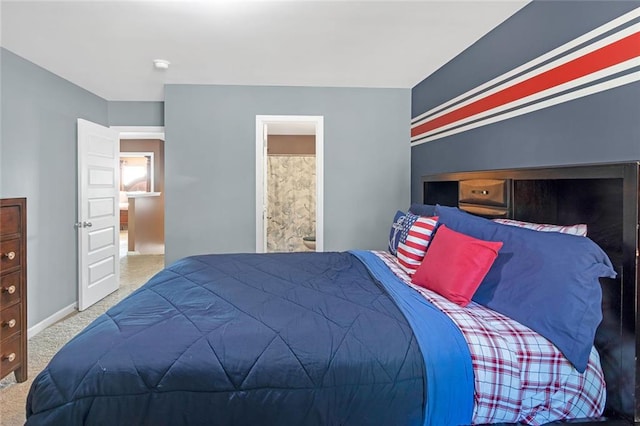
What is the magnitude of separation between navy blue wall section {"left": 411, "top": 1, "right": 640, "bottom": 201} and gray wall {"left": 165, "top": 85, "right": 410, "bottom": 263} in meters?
0.89

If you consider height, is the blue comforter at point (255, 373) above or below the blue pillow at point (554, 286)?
below

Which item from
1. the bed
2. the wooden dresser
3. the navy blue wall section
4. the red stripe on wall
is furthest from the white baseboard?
the red stripe on wall

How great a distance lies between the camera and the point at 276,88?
4031 mm

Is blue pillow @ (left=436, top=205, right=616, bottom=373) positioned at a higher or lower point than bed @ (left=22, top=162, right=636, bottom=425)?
higher

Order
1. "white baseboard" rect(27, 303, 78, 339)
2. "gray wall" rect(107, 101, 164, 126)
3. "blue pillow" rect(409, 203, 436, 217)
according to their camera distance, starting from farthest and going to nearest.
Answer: "gray wall" rect(107, 101, 164, 126) → "white baseboard" rect(27, 303, 78, 339) → "blue pillow" rect(409, 203, 436, 217)

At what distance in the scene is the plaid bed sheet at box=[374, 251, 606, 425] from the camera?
1.29 meters

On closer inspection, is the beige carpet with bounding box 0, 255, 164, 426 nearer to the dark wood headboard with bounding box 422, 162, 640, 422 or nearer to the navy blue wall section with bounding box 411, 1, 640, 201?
the dark wood headboard with bounding box 422, 162, 640, 422

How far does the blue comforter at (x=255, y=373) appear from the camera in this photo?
1.13 meters

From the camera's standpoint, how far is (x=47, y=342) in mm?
2992

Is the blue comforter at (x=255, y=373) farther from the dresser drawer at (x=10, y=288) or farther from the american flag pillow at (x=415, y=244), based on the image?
the dresser drawer at (x=10, y=288)

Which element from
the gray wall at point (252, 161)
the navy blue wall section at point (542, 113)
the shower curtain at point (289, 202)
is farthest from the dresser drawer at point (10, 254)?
the shower curtain at point (289, 202)

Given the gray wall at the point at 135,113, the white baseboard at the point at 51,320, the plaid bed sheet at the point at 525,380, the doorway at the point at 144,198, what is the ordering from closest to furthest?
1. the plaid bed sheet at the point at 525,380
2. the white baseboard at the point at 51,320
3. the gray wall at the point at 135,113
4. the doorway at the point at 144,198

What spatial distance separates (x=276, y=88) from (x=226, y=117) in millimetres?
646

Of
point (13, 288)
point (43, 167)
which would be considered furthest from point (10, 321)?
point (43, 167)
